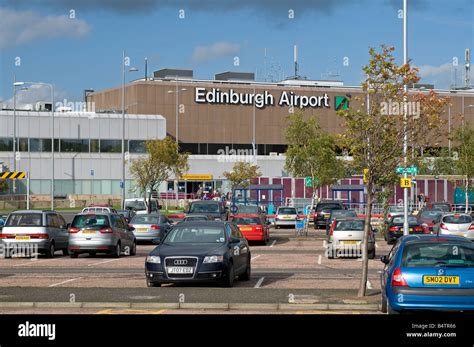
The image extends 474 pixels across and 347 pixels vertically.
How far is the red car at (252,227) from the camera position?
1655 inches

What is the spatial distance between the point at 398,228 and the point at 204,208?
34.7ft

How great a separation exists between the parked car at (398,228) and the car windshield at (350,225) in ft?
24.5

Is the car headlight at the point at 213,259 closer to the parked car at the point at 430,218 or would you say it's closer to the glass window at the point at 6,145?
the parked car at the point at 430,218

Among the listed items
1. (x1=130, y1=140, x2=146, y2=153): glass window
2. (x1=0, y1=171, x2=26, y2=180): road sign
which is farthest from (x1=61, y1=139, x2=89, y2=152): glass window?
(x1=0, y1=171, x2=26, y2=180): road sign

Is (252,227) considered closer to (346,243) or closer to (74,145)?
(346,243)

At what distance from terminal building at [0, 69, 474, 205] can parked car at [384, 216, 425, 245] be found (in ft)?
115

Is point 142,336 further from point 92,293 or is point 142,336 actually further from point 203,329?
point 92,293

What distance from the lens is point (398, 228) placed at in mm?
41781

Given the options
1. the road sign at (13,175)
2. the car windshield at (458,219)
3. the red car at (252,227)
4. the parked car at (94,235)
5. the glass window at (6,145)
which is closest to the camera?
the parked car at (94,235)

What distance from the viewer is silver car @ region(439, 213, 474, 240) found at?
4012 cm

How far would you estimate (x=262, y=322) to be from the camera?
1209 cm

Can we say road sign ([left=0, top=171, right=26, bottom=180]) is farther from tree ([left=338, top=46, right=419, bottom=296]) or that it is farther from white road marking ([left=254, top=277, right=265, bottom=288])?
tree ([left=338, top=46, right=419, bottom=296])

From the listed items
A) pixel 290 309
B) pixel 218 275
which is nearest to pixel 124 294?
pixel 218 275

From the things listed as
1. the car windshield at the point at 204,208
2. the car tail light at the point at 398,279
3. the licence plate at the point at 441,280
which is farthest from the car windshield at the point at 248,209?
the licence plate at the point at 441,280
